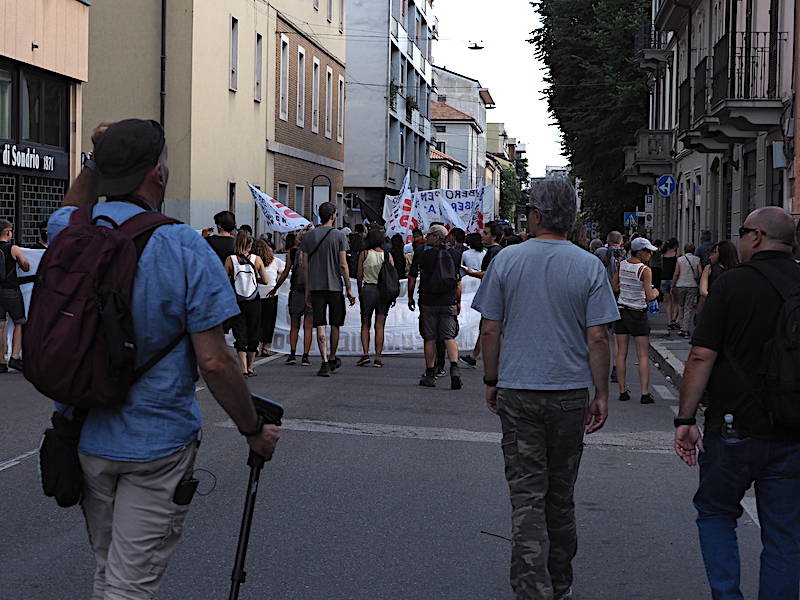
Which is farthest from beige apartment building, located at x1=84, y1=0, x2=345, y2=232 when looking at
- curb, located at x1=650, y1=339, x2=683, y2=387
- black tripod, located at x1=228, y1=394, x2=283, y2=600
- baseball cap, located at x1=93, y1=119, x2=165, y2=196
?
baseball cap, located at x1=93, y1=119, x2=165, y2=196

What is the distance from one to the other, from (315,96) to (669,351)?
21781mm

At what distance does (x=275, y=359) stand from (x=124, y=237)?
13332 mm

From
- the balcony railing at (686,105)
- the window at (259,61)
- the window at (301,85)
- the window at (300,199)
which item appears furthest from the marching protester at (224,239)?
the window at (301,85)

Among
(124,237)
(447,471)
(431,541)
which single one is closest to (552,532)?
(431,541)

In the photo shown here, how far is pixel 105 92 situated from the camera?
84.4 ft

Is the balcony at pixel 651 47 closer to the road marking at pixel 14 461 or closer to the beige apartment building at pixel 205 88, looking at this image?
the beige apartment building at pixel 205 88

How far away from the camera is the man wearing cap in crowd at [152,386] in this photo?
11.2 feet

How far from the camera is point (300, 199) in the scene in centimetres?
3606

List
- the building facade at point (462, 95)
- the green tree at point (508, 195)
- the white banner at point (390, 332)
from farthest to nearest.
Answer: the green tree at point (508, 195) < the building facade at point (462, 95) < the white banner at point (390, 332)

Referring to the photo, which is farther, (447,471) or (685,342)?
(685,342)

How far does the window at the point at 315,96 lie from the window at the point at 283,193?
405 centimetres

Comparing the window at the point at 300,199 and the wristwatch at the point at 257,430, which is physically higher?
the window at the point at 300,199

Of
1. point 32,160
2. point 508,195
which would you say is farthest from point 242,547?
point 508,195

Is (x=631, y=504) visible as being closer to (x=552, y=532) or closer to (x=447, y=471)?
(x=447, y=471)
